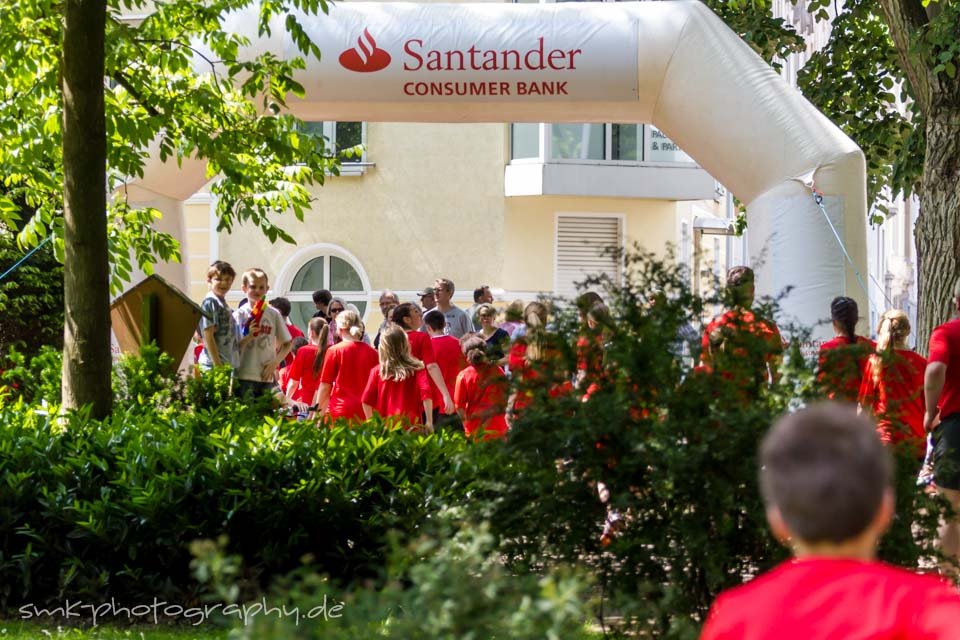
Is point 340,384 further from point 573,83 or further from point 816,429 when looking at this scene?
point 816,429

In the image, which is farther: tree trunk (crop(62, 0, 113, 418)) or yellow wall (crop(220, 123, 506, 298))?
yellow wall (crop(220, 123, 506, 298))

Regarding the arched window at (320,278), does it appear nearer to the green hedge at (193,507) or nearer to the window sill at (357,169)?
the window sill at (357,169)

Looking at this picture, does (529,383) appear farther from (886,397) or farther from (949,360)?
(949,360)

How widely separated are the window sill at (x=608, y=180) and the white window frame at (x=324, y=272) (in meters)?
3.12

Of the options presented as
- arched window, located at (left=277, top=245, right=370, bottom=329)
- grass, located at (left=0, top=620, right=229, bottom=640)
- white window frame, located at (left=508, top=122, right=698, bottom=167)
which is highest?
white window frame, located at (left=508, top=122, right=698, bottom=167)

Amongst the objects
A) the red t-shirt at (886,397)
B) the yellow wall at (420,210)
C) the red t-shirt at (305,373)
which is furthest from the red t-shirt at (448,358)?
the yellow wall at (420,210)

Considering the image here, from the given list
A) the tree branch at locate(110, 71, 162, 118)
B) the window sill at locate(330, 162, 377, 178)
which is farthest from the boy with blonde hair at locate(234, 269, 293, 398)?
the window sill at locate(330, 162, 377, 178)

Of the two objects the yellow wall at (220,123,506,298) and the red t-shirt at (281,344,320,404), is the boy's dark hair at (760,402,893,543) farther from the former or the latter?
the yellow wall at (220,123,506,298)

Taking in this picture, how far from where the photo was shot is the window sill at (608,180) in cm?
2688

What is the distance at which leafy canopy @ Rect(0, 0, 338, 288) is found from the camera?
9.66m

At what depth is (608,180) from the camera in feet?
89.5

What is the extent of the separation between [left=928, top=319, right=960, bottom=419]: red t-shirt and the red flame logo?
5.80m

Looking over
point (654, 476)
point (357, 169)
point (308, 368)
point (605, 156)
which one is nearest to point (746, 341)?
point (654, 476)

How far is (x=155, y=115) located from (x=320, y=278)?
58.3 ft
